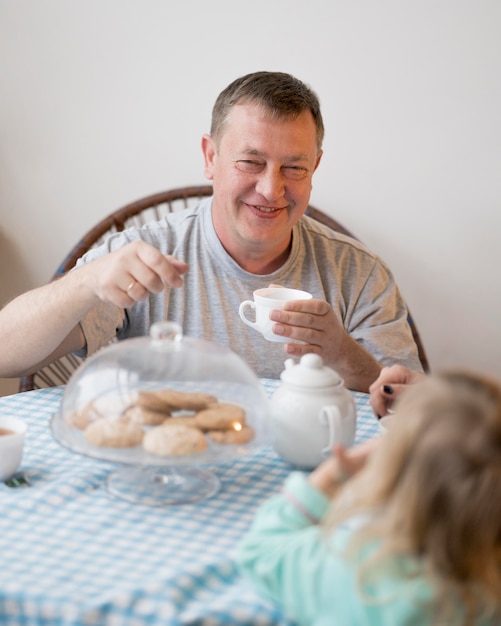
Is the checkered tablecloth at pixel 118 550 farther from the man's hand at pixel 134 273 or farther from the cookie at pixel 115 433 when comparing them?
the man's hand at pixel 134 273

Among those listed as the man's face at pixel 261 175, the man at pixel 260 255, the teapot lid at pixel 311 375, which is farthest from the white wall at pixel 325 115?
the teapot lid at pixel 311 375

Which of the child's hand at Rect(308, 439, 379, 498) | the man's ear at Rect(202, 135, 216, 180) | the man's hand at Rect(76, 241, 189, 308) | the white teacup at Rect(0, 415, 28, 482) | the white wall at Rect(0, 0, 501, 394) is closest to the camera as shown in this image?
the child's hand at Rect(308, 439, 379, 498)

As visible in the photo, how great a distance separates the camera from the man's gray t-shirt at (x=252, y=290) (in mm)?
2062

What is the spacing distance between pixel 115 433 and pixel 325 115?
5.62 ft

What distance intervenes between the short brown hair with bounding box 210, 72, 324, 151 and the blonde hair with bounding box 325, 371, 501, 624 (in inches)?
49.7

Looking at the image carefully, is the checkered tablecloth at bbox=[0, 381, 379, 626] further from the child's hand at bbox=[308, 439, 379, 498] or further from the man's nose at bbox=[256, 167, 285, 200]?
the man's nose at bbox=[256, 167, 285, 200]

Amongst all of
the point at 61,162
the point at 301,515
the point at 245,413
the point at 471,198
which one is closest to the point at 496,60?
the point at 471,198

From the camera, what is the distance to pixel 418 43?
2.53 m

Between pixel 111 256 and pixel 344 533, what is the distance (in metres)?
0.79

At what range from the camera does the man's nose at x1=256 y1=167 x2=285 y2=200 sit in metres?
2.03

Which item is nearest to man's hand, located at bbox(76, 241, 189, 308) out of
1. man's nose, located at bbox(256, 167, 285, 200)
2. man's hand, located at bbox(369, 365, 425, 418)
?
man's hand, located at bbox(369, 365, 425, 418)

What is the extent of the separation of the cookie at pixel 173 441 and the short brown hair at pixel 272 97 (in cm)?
106

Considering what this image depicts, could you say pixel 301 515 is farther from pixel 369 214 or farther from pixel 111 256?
pixel 369 214

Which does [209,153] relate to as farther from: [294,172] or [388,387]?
[388,387]
